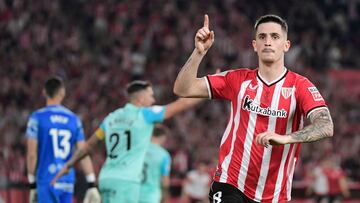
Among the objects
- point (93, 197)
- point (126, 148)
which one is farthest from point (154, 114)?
point (93, 197)

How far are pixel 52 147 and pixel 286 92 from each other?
454 cm

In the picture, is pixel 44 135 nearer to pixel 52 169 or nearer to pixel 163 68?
pixel 52 169

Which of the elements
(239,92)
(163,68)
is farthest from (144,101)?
(163,68)

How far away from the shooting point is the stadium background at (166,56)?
23156 mm

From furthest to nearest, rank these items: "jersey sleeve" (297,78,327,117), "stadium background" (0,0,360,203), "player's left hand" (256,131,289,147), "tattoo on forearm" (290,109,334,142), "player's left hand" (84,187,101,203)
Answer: "stadium background" (0,0,360,203), "player's left hand" (84,187,101,203), "jersey sleeve" (297,78,327,117), "tattoo on forearm" (290,109,334,142), "player's left hand" (256,131,289,147)

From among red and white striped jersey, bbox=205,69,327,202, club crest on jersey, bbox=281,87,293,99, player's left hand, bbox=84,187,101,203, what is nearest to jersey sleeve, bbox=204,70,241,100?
red and white striped jersey, bbox=205,69,327,202

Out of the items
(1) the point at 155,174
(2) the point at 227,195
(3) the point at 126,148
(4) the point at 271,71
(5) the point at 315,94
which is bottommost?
(1) the point at 155,174

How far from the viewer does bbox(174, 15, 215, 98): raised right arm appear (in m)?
7.05

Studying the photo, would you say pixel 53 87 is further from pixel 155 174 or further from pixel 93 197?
pixel 155 174

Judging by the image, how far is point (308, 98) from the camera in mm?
7094

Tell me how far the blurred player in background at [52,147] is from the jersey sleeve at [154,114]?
1152 millimetres

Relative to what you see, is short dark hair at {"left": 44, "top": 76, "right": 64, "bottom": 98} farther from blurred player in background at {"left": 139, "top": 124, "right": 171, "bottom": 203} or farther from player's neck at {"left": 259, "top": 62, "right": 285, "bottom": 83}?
player's neck at {"left": 259, "top": 62, "right": 285, "bottom": 83}

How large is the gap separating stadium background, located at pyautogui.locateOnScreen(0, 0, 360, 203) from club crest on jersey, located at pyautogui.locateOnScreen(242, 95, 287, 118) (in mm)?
13962

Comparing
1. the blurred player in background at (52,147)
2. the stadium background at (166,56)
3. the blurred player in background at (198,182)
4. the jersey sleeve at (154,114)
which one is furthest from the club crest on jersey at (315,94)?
the stadium background at (166,56)
